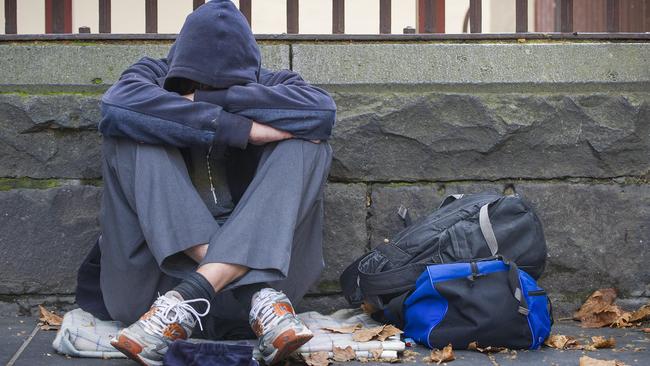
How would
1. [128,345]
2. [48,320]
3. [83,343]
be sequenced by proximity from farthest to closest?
[48,320]
[83,343]
[128,345]

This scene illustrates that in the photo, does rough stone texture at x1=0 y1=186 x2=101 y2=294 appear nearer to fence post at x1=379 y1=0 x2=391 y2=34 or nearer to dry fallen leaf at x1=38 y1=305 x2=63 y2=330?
dry fallen leaf at x1=38 y1=305 x2=63 y2=330

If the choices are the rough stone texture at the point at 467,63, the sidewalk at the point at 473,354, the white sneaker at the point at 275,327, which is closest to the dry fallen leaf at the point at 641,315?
the sidewalk at the point at 473,354

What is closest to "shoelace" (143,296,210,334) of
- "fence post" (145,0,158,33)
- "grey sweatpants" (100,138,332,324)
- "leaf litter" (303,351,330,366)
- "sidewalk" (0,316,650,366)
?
"grey sweatpants" (100,138,332,324)

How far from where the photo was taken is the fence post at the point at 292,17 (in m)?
3.85

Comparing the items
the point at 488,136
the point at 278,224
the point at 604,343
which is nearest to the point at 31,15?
the point at 278,224

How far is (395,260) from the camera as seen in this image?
10.8 ft

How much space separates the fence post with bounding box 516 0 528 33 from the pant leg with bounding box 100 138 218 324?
5.73ft

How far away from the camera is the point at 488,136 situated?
3.71 m

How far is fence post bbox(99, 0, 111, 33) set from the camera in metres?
3.83

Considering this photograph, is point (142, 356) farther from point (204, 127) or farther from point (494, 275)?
point (494, 275)

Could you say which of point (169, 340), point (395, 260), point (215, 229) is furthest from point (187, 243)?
point (395, 260)

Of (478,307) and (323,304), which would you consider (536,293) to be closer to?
(478,307)

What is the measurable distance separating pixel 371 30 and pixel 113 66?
1230 mm

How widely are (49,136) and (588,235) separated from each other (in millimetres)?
2284
